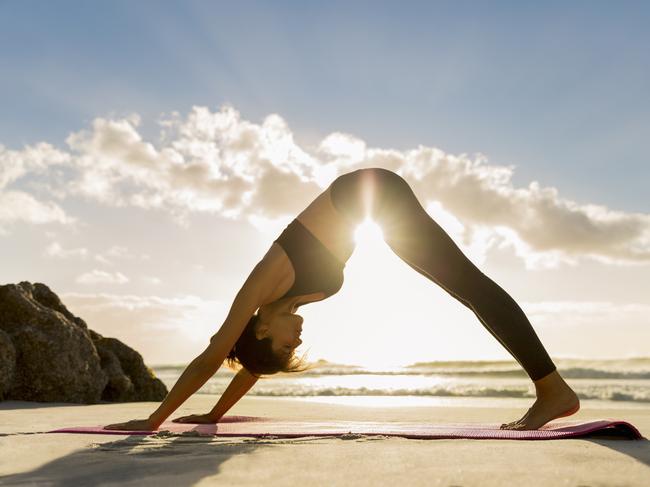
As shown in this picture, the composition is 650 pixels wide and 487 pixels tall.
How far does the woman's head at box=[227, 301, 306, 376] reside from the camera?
11.6 feet

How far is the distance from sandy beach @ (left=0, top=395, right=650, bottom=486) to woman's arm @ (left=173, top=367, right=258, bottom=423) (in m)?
0.94

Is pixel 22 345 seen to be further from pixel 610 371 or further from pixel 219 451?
pixel 610 371

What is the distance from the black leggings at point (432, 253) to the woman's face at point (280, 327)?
0.69 meters

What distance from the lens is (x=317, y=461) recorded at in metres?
2.21

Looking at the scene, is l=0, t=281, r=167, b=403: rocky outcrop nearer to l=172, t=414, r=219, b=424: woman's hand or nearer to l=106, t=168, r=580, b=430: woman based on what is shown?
l=172, t=414, r=219, b=424: woman's hand

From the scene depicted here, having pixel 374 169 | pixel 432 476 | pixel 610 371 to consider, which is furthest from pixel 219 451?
pixel 610 371

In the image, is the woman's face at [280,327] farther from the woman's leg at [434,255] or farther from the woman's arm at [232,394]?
the woman's leg at [434,255]

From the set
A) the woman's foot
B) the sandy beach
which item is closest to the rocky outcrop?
the sandy beach

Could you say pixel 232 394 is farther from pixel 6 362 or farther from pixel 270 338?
pixel 6 362

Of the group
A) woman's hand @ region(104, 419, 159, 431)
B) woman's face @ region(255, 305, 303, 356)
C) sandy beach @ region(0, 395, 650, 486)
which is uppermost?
woman's face @ region(255, 305, 303, 356)

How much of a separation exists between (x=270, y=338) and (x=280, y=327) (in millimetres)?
91

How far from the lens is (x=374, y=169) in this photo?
384 centimetres

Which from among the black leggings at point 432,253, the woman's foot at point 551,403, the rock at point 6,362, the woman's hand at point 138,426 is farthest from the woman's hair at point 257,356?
the rock at point 6,362

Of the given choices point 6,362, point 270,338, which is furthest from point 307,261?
point 6,362
